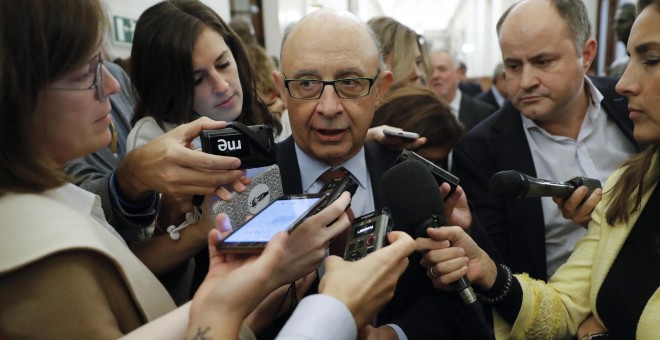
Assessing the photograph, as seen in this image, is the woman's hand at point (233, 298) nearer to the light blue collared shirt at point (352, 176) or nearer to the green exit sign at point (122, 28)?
the light blue collared shirt at point (352, 176)

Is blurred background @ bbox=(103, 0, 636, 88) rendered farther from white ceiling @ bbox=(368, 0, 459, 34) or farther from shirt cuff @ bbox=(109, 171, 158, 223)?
white ceiling @ bbox=(368, 0, 459, 34)

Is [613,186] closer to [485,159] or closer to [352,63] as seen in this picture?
[485,159]

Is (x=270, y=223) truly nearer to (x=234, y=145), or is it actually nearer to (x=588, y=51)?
(x=234, y=145)

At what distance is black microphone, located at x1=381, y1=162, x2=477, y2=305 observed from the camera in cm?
115

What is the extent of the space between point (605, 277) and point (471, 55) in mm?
19313

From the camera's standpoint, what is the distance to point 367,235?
107 centimetres

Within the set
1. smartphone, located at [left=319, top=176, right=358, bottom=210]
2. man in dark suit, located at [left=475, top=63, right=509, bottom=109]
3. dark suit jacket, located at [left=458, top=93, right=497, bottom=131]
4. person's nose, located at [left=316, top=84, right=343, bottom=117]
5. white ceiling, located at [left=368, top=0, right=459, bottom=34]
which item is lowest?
white ceiling, located at [left=368, top=0, right=459, bottom=34]

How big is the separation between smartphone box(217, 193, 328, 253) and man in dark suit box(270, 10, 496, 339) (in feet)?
1.42

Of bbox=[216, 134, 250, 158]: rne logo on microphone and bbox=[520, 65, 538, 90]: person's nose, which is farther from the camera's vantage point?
bbox=[520, 65, 538, 90]: person's nose

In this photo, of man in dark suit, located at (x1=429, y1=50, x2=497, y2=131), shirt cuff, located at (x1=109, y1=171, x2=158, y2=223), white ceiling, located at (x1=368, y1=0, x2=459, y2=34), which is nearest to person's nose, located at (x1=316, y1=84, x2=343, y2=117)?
shirt cuff, located at (x1=109, y1=171, x2=158, y2=223)

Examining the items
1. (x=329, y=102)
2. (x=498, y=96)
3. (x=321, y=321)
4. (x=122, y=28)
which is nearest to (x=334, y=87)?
(x=329, y=102)

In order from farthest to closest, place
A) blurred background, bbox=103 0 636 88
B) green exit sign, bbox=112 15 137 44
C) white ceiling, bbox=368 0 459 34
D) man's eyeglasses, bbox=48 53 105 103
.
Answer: white ceiling, bbox=368 0 459 34, blurred background, bbox=103 0 636 88, green exit sign, bbox=112 15 137 44, man's eyeglasses, bbox=48 53 105 103

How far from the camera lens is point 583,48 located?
1.99 metres

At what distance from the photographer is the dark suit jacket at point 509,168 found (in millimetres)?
1834
